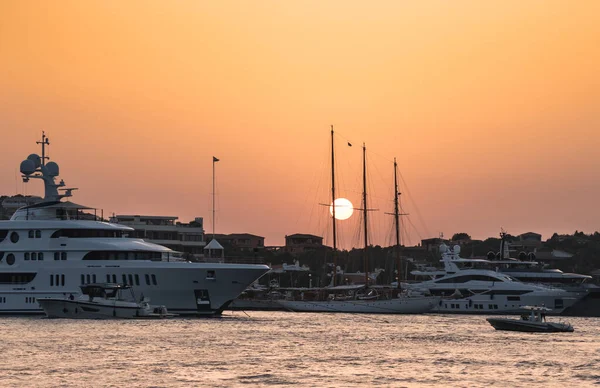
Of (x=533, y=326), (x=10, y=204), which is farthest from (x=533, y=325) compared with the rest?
(x=10, y=204)

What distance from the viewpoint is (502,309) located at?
116 metres

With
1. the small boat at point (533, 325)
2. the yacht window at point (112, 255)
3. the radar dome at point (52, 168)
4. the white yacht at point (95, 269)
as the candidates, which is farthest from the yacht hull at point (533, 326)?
the radar dome at point (52, 168)

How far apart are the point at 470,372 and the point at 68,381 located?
19265mm

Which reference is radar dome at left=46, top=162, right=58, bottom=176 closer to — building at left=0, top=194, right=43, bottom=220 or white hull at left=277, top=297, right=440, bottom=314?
white hull at left=277, top=297, right=440, bottom=314

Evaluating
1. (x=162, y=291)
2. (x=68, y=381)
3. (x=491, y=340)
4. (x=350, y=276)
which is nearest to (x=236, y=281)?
(x=162, y=291)

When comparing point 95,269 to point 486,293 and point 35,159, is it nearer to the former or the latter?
point 35,159

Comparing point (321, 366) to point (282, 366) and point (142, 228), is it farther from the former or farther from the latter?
point (142, 228)

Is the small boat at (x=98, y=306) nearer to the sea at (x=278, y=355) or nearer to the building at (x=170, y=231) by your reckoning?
the sea at (x=278, y=355)

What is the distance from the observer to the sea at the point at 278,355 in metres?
49.6

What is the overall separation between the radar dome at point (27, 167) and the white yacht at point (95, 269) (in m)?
6.62

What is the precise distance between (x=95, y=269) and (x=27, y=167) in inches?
539

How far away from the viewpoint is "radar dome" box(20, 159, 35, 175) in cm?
9394

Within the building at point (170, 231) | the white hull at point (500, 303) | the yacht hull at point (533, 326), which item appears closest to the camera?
the yacht hull at point (533, 326)

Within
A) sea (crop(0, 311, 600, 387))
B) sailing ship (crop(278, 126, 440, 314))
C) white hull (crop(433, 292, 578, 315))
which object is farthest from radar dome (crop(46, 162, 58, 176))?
white hull (crop(433, 292, 578, 315))
